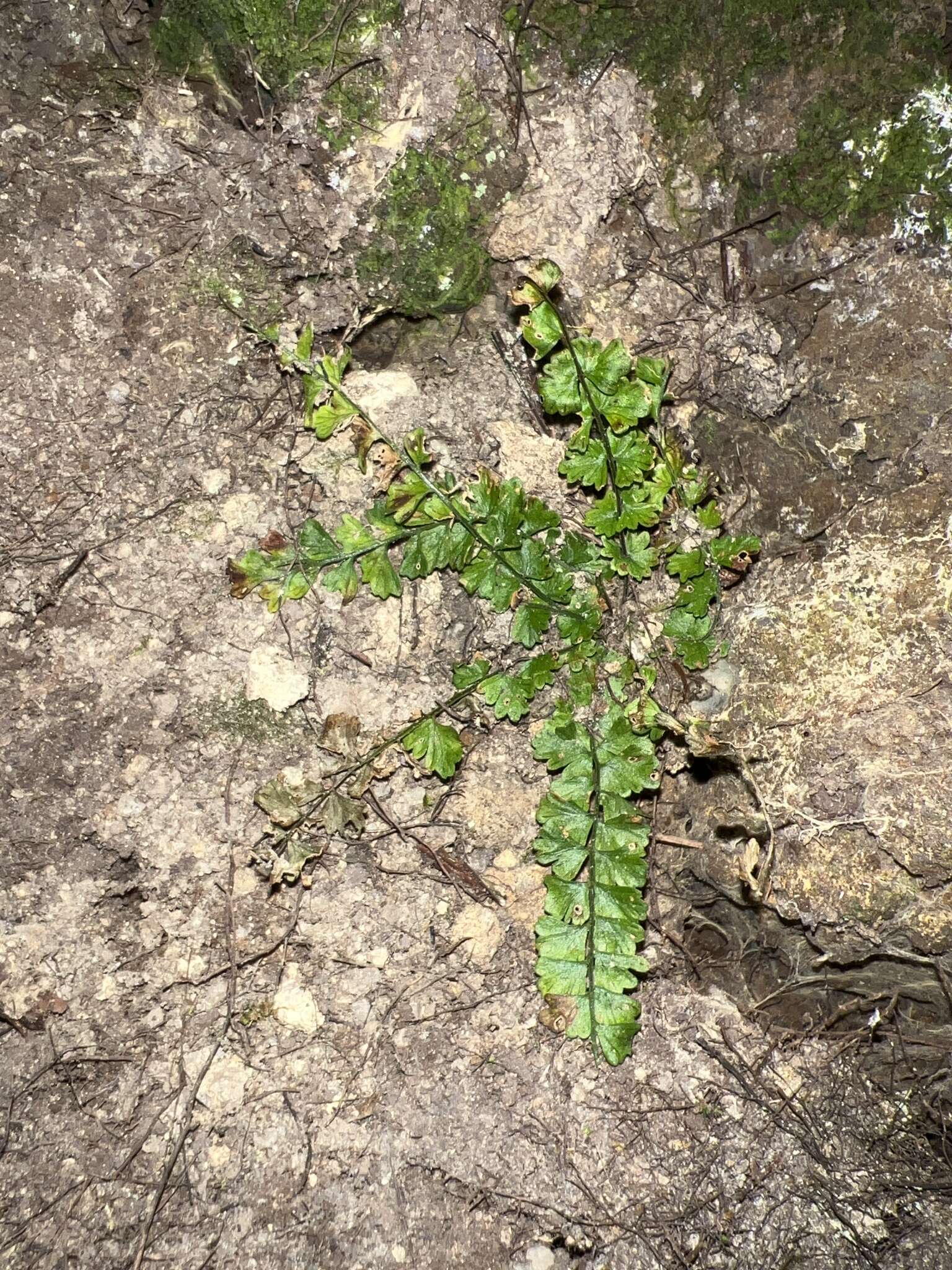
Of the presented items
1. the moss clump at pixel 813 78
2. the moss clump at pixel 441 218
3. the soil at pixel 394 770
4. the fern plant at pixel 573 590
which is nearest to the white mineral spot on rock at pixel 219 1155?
the soil at pixel 394 770

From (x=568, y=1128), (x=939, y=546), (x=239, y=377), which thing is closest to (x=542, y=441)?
(x=239, y=377)

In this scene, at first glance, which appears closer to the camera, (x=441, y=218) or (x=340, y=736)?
(x=340, y=736)

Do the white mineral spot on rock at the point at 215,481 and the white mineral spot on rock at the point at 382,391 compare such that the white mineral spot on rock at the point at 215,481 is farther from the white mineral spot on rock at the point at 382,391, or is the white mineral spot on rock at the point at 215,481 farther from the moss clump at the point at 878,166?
the moss clump at the point at 878,166

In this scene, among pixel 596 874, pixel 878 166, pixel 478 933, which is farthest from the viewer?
pixel 478 933

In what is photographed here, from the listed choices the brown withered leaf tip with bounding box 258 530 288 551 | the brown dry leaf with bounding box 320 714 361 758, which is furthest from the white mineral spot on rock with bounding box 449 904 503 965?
the brown withered leaf tip with bounding box 258 530 288 551

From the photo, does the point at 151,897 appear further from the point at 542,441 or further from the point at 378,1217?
the point at 542,441

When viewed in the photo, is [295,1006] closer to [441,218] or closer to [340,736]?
[340,736]

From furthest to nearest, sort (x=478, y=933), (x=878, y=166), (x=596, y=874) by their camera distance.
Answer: (x=478, y=933), (x=878, y=166), (x=596, y=874)

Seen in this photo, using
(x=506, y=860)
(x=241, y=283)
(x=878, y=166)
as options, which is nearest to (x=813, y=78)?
(x=878, y=166)
